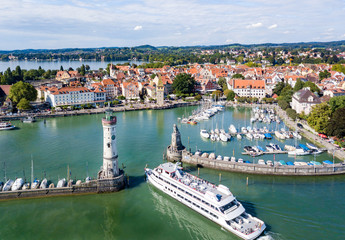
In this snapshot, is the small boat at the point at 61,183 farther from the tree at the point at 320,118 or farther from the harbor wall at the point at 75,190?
the tree at the point at 320,118

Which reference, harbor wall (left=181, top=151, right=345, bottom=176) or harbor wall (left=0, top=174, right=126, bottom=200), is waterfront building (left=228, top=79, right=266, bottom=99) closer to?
harbor wall (left=181, top=151, right=345, bottom=176)

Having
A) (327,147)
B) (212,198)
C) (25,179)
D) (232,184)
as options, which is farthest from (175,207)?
(327,147)

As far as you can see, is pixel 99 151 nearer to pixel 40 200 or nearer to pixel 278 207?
pixel 40 200

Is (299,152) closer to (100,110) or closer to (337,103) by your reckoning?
(337,103)

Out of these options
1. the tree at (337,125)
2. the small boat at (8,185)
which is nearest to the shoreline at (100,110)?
the small boat at (8,185)

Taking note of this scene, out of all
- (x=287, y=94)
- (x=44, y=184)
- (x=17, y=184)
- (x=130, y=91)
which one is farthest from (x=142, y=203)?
(x=130, y=91)
